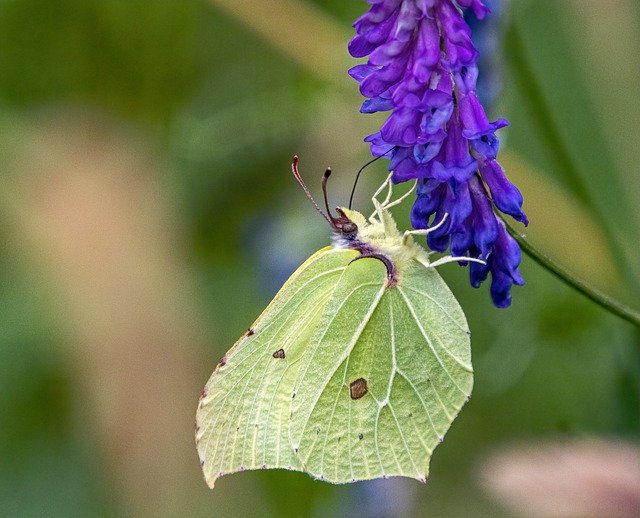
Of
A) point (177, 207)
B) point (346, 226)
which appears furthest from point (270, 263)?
point (346, 226)

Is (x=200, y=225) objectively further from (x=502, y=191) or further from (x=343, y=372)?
(x=502, y=191)

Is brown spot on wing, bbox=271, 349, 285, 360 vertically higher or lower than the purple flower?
lower

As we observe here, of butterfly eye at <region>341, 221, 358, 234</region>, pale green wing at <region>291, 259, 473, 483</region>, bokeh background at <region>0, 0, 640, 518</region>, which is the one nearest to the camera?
pale green wing at <region>291, 259, 473, 483</region>

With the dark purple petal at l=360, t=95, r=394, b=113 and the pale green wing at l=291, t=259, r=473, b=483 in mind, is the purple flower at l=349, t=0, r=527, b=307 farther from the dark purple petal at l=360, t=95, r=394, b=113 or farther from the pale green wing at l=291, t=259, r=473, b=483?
the pale green wing at l=291, t=259, r=473, b=483

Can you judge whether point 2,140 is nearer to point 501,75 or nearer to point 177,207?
point 177,207

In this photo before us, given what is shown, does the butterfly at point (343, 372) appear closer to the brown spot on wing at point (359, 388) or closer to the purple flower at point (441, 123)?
the brown spot on wing at point (359, 388)

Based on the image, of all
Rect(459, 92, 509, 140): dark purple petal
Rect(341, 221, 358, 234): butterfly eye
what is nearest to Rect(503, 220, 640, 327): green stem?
Rect(459, 92, 509, 140): dark purple petal
